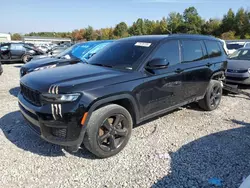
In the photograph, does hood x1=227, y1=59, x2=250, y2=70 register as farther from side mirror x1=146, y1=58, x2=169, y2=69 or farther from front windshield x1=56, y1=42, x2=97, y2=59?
side mirror x1=146, y1=58, x2=169, y2=69

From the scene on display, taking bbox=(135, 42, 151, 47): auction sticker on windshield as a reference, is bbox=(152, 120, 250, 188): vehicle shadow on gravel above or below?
below

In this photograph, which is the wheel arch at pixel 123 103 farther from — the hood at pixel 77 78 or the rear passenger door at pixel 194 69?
the rear passenger door at pixel 194 69

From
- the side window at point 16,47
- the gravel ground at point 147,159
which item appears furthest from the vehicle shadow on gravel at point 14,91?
the side window at point 16,47

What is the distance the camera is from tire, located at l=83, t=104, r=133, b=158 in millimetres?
3074

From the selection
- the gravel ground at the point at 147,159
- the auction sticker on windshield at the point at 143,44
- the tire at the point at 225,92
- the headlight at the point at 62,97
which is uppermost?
the auction sticker on windshield at the point at 143,44

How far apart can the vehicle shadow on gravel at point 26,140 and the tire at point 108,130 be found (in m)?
0.30

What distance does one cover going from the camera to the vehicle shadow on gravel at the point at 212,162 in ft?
9.26

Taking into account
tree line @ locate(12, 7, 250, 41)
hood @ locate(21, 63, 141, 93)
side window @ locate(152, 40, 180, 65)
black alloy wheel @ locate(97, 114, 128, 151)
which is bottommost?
black alloy wheel @ locate(97, 114, 128, 151)

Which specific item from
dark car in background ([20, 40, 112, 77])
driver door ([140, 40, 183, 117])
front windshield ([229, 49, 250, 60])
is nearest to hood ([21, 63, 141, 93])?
driver door ([140, 40, 183, 117])

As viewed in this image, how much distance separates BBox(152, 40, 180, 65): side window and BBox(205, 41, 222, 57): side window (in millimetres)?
1287

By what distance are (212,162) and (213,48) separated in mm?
3180

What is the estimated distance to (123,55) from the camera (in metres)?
4.05

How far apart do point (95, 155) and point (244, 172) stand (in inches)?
83.6

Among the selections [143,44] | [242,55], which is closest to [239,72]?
[242,55]
